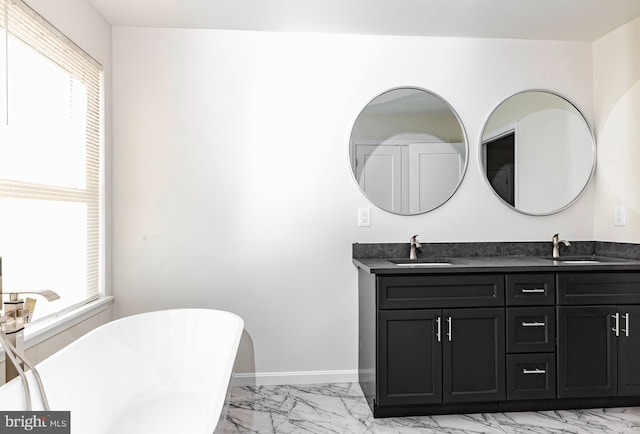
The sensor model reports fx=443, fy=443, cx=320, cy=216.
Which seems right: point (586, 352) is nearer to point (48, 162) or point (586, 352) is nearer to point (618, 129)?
point (618, 129)

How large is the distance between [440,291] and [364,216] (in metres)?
0.83

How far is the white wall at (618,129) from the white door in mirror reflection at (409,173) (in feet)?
3.52

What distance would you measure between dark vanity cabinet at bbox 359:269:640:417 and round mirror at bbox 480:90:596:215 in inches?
31.6

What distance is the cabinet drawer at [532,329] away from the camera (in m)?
2.65

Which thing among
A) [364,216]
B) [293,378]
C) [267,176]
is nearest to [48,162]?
[267,176]

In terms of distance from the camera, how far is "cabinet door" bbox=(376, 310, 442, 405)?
8.48 feet

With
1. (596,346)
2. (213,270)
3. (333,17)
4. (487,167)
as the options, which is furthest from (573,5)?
(213,270)

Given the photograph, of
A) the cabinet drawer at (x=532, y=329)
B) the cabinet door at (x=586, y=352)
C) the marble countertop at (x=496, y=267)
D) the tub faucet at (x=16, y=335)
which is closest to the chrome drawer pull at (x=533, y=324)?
the cabinet drawer at (x=532, y=329)

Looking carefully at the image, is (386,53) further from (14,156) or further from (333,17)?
(14,156)

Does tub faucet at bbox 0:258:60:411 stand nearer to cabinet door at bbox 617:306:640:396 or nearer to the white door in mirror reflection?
the white door in mirror reflection

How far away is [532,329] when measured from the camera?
105 inches

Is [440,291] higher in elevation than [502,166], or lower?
lower

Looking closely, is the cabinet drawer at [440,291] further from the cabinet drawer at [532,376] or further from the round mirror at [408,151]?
the round mirror at [408,151]

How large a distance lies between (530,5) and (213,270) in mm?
2702
